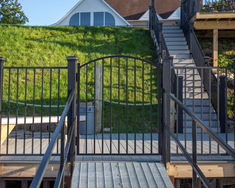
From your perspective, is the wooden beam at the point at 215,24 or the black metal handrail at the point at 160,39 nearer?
the black metal handrail at the point at 160,39

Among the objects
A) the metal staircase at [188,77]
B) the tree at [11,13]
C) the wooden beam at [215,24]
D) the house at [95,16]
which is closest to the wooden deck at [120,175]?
the metal staircase at [188,77]

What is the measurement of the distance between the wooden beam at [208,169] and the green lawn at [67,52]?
476 centimetres

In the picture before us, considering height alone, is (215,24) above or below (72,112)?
above

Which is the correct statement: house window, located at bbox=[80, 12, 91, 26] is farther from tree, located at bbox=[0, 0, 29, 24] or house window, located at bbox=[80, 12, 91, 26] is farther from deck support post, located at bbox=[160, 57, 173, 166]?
deck support post, located at bbox=[160, 57, 173, 166]

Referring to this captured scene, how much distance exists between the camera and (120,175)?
3.40m

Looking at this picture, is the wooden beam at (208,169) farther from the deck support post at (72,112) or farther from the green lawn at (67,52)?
the green lawn at (67,52)

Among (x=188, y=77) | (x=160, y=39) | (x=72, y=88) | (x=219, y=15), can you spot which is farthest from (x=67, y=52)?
(x=72, y=88)

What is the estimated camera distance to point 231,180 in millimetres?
5809

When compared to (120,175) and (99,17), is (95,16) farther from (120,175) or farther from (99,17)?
Answer: (120,175)

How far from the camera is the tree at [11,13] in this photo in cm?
Answer: 2436

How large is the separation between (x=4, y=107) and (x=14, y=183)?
3.49 metres

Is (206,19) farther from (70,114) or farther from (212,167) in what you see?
(70,114)

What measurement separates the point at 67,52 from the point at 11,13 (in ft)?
55.3

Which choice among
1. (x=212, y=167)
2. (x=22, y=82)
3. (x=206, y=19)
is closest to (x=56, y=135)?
(x=212, y=167)
